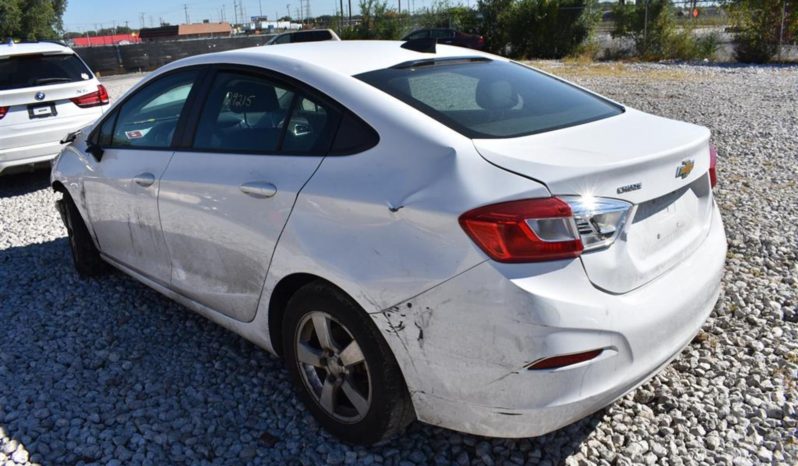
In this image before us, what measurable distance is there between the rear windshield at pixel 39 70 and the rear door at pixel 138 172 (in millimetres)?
3858

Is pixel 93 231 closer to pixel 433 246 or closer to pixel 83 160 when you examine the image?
pixel 83 160

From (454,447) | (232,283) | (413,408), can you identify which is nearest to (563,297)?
(413,408)

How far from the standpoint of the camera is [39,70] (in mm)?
7383

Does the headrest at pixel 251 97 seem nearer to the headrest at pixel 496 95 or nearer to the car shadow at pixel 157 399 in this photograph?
the headrest at pixel 496 95

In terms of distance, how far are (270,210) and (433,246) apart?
873 mm

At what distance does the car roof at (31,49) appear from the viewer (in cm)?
717

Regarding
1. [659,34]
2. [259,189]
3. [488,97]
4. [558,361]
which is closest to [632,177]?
[558,361]

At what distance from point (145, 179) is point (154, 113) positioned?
1.59ft

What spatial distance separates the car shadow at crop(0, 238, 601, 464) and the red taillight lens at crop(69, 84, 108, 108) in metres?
3.76

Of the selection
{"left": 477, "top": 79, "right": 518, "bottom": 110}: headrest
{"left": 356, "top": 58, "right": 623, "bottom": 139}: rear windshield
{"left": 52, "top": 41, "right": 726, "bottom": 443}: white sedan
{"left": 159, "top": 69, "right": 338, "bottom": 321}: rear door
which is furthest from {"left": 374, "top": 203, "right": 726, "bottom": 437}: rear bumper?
{"left": 477, "top": 79, "right": 518, "bottom": 110}: headrest

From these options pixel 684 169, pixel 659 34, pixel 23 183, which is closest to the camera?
pixel 684 169

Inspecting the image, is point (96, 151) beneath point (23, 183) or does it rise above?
above

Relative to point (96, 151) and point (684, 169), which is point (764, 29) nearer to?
point (684, 169)

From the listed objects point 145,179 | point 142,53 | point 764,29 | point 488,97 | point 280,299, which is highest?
point 764,29
